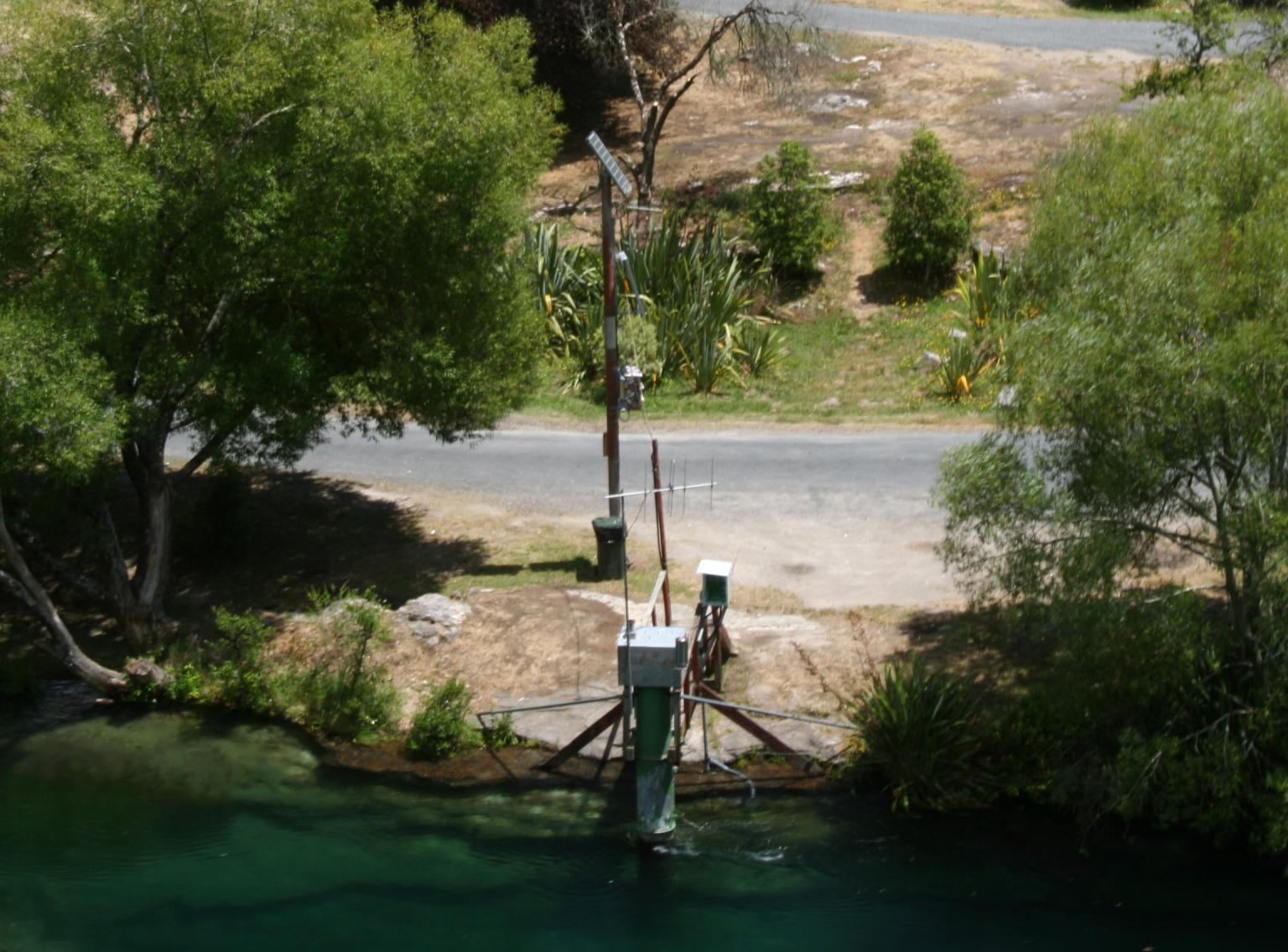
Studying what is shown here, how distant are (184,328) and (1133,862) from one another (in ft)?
34.8

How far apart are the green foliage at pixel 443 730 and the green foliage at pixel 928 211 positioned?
596 inches

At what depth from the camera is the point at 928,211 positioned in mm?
24859

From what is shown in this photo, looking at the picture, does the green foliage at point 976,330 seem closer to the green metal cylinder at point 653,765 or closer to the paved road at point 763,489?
the paved road at point 763,489

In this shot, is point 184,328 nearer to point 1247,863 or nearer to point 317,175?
point 317,175

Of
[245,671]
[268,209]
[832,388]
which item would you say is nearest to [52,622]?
[245,671]

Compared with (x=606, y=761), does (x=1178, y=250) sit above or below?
above

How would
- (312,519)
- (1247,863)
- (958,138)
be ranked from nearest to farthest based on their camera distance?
(1247,863) → (312,519) → (958,138)

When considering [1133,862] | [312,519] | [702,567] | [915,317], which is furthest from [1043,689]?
[915,317]

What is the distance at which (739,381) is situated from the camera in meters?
22.8

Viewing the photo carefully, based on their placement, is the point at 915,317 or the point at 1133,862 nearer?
the point at 1133,862

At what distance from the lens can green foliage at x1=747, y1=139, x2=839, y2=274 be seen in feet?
83.5

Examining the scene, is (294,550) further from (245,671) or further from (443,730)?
(443,730)

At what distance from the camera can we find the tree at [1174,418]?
32.0 feet

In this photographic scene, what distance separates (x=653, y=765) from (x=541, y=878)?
4.27 feet
